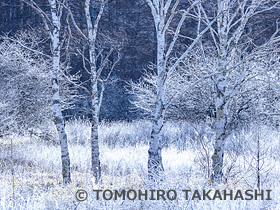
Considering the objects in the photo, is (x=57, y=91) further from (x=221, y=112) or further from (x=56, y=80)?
(x=221, y=112)

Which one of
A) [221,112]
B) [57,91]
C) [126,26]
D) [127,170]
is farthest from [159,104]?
[126,26]

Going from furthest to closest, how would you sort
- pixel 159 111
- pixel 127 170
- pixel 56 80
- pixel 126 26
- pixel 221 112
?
1. pixel 126 26
2. pixel 127 170
3. pixel 56 80
4. pixel 159 111
5. pixel 221 112

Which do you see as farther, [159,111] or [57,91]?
[57,91]

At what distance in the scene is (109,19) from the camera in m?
24.5

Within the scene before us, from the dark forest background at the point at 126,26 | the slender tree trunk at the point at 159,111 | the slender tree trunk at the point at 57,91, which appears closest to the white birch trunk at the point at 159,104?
the slender tree trunk at the point at 159,111

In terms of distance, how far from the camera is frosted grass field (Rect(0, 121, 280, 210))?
3.88 metres

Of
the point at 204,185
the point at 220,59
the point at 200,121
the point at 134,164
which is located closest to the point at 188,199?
the point at 204,185

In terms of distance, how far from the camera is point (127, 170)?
24.2 feet

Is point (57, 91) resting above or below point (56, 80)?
below

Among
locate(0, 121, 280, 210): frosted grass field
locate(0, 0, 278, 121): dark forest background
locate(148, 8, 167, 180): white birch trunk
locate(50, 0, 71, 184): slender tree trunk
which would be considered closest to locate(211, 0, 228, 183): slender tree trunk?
locate(0, 121, 280, 210): frosted grass field

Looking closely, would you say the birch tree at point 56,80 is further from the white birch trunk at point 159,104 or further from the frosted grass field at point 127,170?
the white birch trunk at point 159,104

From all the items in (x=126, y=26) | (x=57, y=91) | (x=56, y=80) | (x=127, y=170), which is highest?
(x=126, y=26)

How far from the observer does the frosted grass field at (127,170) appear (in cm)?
388

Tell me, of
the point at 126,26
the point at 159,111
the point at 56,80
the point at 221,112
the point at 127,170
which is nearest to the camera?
the point at 221,112
